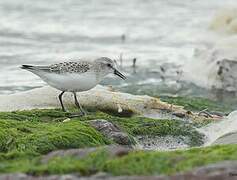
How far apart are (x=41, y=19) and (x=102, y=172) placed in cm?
1552

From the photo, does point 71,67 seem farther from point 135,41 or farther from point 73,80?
point 135,41

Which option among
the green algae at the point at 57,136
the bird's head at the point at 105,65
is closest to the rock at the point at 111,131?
the green algae at the point at 57,136

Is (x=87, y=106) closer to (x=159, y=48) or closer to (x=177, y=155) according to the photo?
(x=177, y=155)

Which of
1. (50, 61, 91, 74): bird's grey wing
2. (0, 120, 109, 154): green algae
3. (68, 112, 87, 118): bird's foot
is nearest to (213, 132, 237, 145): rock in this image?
(0, 120, 109, 154): green algae

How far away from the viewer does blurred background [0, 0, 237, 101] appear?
1451 cm

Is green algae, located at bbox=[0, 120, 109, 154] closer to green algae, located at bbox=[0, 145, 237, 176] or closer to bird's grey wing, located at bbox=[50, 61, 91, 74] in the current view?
green algae, located at bbox=[0, 145, 237, 176]

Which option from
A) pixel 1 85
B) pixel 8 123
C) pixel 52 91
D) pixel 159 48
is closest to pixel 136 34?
pixel 159 48

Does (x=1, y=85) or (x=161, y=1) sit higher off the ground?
(x=161, y=1)

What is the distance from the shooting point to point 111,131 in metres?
7.35

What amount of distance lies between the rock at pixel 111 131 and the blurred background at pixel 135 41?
597 centimetres

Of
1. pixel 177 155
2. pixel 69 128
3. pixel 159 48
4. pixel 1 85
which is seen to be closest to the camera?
pixel 177 155

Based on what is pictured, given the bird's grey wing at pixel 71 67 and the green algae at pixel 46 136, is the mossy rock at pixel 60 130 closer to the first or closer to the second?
the green algae at pixel 46 136

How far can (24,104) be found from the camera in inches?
386

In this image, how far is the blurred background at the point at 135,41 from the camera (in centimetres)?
1451
